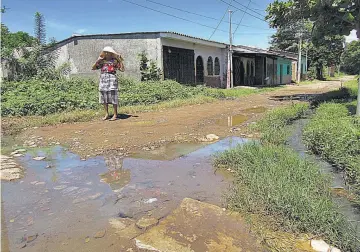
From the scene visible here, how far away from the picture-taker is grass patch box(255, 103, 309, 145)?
548 centimetres

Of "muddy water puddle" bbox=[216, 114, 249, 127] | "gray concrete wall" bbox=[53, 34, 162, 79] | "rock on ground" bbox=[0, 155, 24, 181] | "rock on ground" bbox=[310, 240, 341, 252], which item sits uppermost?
"gray concrete wall" bbox=[53, 34, 162, 79]

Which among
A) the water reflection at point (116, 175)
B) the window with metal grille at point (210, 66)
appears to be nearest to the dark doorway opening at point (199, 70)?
the window with metal grille at point (210, 66)

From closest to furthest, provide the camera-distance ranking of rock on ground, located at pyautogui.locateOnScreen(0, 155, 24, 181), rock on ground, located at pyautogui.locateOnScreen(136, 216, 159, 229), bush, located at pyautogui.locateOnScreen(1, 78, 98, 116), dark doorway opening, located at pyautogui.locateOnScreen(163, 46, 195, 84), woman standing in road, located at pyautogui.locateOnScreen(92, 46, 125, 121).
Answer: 1. rock on ground, located at pyautogui.locateOnScreen(136, 216, 159, 229)
2. rock on ground, located at pyautogui.locateOnScreen(0, 155, 24, 181)
3. woman standing in road, located at pyautogui.locateOnScreen(92, 46, 125, 121)
4. bush, located at pyautogui.locateOnScreen(1, 78, 98, 116)
5. dark doorway opening, located at pyautogui.locateOnScreen(163, 46, 195, 84)

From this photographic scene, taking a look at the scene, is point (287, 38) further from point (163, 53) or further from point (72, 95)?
point (72, 95)

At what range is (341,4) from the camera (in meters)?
9.16

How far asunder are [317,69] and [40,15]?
3267 centimetres

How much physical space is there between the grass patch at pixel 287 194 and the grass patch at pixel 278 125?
1162 millimetres

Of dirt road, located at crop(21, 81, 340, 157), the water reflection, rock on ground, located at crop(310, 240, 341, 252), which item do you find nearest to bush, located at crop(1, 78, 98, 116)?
dirt road, located at crop(21, 81, 340, 157)

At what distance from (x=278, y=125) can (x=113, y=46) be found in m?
10.6

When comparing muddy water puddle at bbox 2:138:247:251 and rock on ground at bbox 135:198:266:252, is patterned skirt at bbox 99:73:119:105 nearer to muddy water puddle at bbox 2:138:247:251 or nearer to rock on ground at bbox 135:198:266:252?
muddy water puddle at bbox 2:138:247:251

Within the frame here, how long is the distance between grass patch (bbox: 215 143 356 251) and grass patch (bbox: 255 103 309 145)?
1.16 metres

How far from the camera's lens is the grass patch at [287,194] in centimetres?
250

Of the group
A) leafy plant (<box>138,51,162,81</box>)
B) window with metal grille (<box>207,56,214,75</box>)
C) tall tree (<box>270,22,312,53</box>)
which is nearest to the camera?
leafy plant (<box>138,51,162,81</box>)

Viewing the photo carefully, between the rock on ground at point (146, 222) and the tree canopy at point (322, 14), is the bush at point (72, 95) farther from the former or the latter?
the rock on ground at point (146, 222)
